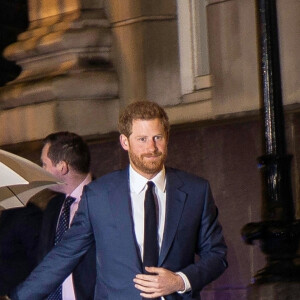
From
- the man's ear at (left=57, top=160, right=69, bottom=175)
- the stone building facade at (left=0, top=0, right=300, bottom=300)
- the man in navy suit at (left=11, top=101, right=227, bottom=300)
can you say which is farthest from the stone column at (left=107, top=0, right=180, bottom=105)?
the man in navy suit at (left=11, top=101, right=227, bottom=300)

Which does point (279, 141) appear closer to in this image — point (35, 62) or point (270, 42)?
point (270, 42)

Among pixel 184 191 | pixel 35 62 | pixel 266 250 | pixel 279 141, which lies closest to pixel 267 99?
pixel 279 141

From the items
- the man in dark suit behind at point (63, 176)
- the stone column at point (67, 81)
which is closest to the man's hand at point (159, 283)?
the man in dark suit behind at point (63, 176)

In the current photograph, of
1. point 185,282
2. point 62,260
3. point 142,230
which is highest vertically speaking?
point 142,230

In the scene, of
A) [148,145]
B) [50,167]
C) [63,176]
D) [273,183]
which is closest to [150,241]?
[148,145]

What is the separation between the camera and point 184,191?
776 centimetres

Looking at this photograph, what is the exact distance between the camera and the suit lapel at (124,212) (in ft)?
25.0

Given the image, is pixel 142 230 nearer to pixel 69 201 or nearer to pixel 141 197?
pixel 141 197

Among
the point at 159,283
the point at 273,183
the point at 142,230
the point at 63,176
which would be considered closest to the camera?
the point at 159,283

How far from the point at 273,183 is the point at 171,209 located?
2360 millimetres

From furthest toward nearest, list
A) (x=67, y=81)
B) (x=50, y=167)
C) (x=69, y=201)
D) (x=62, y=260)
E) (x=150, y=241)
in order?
(x=67, y=81), (x=50, y=167), (x=69, y=201), (x=62, y=260), (x=150, y=241)

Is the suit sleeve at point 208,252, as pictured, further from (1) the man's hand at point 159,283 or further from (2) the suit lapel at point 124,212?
(2) the suit lapel at point 124,212

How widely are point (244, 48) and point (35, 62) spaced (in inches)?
121

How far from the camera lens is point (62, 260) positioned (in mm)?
7891
